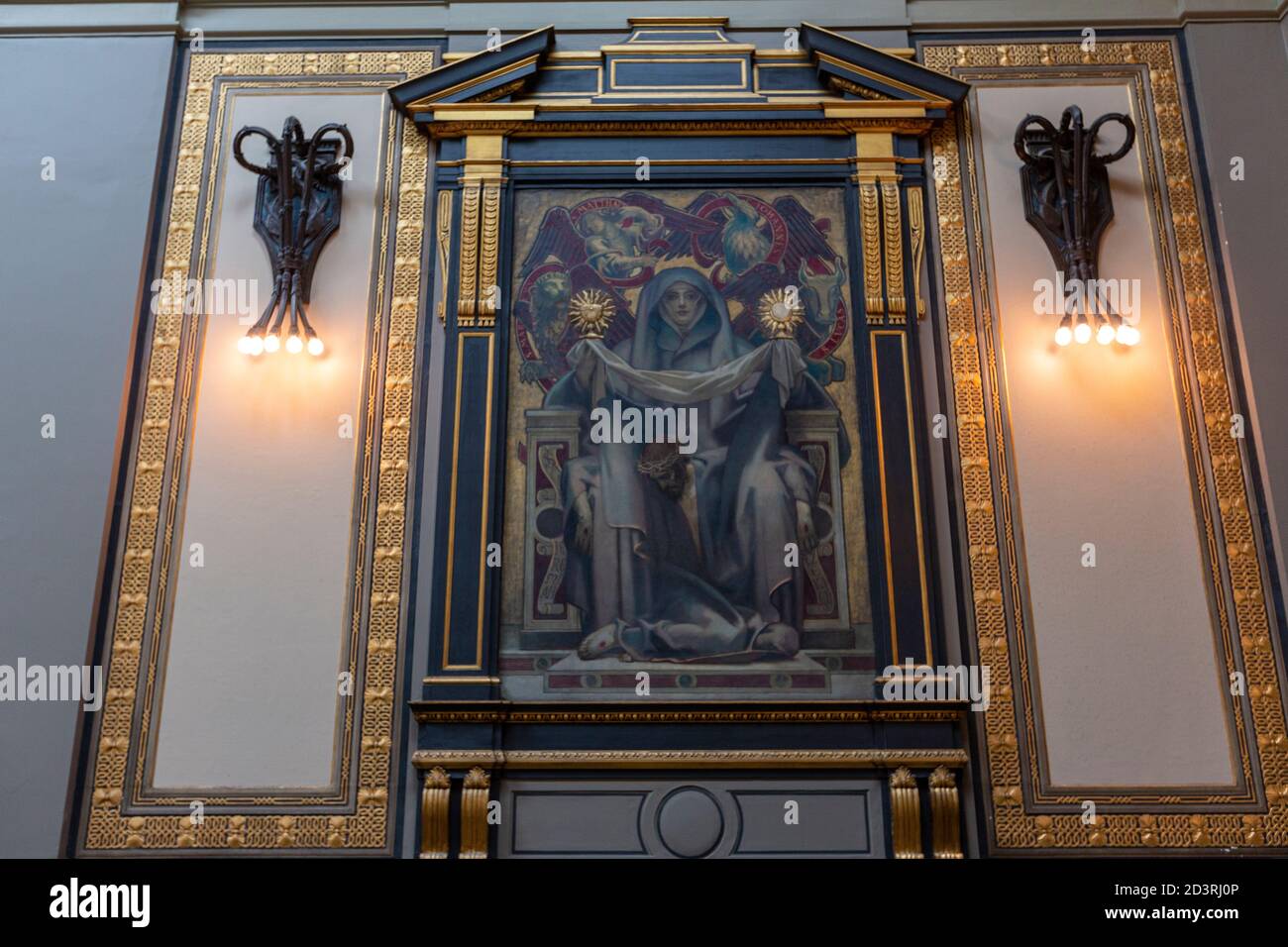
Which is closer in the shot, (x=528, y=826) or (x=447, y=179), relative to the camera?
(x=528, y=826)

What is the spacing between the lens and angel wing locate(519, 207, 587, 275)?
8078 mm

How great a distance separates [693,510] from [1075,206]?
9.09 feet

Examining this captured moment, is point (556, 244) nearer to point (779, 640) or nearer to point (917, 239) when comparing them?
point (917, 239)

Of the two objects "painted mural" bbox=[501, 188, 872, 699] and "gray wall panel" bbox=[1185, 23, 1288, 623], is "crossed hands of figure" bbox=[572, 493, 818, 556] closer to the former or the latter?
"painted mural" bbox=[501, 188, 872, 699]

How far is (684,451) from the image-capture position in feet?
25.2

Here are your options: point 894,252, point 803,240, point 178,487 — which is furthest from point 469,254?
point 894,252

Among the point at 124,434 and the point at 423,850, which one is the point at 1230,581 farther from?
the point at 124,434

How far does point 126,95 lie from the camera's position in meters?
8.43

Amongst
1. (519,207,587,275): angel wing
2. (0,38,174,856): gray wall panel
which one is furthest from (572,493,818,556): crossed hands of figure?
(0,38,174,856): gray wall panel

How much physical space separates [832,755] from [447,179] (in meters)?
3.92

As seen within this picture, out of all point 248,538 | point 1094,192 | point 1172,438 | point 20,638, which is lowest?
point 20,638

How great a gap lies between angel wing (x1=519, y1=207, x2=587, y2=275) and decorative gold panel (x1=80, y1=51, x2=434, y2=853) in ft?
2.18
